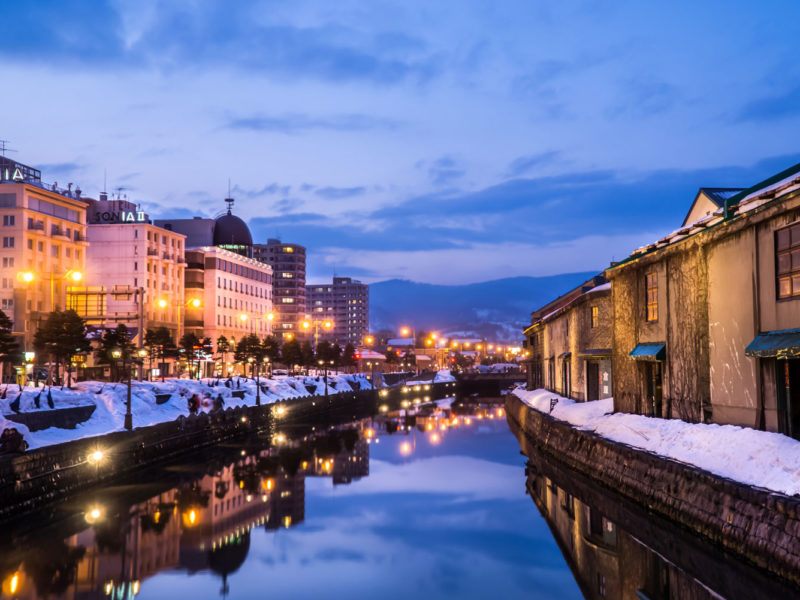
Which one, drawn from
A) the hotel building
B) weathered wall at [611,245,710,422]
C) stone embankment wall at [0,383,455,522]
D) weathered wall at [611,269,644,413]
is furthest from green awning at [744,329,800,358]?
the hotel building

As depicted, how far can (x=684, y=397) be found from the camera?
3244cm

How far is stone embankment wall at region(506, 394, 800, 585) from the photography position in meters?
18.5

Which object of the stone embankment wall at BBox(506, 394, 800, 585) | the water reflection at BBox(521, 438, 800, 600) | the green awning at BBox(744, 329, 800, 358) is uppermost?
the green awning at BBox(744, 329, 800, 358)

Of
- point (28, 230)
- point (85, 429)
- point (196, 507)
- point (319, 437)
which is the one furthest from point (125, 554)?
point (28, 230)

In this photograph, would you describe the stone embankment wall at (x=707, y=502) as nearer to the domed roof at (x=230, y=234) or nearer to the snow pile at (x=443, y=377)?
the snow pile at (x=443, y=377)

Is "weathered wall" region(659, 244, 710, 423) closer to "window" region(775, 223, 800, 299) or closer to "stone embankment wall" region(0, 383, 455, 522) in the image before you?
"window" region(775, 223, 800, 299)

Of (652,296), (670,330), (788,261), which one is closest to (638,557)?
(788,261)

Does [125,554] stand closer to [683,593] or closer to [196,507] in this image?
[196,507]

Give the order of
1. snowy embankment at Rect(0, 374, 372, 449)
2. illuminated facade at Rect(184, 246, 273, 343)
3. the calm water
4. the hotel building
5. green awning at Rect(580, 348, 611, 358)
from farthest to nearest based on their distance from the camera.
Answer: illuminated facade at Rect(184, 246, 273, 343), the hotel building, green awning at Rect(580, 348, 611, 358), snowy embankment at Rect(0, 374, 372, 449), the calm water

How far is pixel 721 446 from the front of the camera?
2473 centimetres

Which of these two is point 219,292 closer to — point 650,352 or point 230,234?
point 230,234

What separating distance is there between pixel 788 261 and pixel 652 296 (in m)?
12.3

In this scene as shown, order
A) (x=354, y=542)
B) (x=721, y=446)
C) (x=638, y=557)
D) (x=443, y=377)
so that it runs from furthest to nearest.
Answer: (x=443, y=377), (x=354, y=542), (x=721, y=446), (x=638, y=557)

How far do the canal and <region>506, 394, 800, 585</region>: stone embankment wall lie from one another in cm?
52
